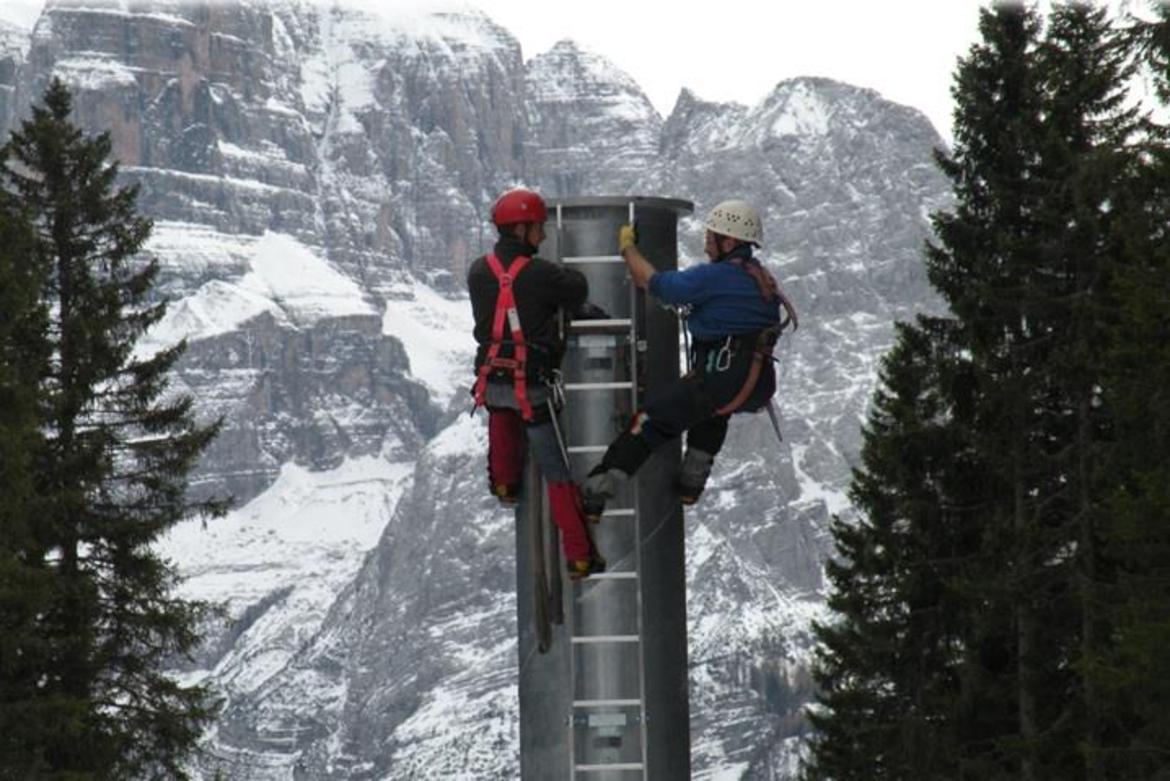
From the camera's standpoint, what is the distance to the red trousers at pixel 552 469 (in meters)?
15.1

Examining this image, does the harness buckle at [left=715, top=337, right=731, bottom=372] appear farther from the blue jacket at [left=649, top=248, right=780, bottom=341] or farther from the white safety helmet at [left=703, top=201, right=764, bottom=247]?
the white safety helmet at [left=703, top=201, right=764, bottom=247]

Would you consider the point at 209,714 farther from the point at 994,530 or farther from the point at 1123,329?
the point at 1123,329

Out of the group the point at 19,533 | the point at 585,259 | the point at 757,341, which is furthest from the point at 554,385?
the point at 19,533

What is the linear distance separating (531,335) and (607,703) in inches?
98.5

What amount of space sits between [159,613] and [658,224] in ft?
46.0

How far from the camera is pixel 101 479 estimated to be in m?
27.4

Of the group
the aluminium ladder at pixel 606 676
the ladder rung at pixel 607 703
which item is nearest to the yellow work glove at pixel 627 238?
the aluminium ladder at pixel 606 676

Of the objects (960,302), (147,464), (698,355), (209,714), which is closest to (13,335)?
(147,464)

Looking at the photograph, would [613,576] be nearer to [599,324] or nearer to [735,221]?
[599,324]

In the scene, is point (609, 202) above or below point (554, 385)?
above

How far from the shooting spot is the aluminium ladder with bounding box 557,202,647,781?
15250 millimetres

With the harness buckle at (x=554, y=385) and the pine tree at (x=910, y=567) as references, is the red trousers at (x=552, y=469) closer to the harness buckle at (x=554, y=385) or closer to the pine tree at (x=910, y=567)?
the harness buckle at (x=554, y=385)

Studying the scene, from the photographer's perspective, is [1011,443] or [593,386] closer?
[593,386]

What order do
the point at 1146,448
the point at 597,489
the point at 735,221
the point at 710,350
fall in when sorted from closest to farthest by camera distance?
the point at 597,489 < the point at 735,221 < the point at 710,350 < the point at 1146,448
